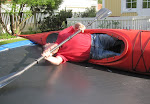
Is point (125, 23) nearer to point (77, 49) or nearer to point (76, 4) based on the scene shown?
point (77, 49)

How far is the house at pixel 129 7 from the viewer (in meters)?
6.34

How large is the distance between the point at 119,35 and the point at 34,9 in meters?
6.94

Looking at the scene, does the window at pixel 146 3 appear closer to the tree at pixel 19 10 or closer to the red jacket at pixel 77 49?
the tree at pixel 19 10

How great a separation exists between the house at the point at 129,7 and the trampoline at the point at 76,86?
15.1 ft

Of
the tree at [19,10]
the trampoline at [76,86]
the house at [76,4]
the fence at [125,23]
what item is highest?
the house at [76,4]

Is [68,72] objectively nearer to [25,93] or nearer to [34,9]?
[25,93]

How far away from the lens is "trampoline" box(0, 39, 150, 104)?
1.58m

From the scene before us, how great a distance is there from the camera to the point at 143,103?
1484mm

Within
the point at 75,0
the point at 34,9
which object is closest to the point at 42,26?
the point at 34,9

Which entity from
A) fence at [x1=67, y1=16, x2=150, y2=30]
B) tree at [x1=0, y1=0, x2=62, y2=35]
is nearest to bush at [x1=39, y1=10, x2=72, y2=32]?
tree at [x1=0, y1=0, x2=62, y2=35]

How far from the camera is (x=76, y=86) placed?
1.87 meters

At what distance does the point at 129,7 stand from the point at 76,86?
5487 millimetres

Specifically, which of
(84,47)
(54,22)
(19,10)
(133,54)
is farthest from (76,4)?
(133,54)

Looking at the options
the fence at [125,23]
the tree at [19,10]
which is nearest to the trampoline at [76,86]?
the fence at [125,23]
